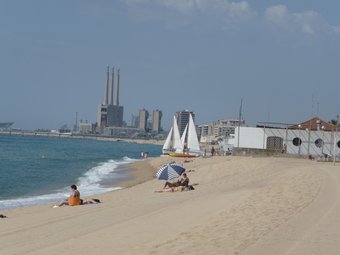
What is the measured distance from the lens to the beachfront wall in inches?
2115

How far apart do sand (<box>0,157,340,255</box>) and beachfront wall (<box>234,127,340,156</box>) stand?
3285cm

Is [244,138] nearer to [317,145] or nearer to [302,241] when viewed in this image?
[317,145]

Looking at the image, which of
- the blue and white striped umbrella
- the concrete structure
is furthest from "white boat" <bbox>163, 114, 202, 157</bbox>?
the blue and white striped umbrella

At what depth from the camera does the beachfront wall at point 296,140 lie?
53.7 m

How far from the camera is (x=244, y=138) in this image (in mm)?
55781

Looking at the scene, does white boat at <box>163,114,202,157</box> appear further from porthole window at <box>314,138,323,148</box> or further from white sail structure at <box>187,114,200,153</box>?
Result: porthole window at <box>314,138,323,148</box>

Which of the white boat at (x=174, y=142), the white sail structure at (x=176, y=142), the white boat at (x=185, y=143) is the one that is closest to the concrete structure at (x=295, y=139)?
the white boat at (x=185, y=143)

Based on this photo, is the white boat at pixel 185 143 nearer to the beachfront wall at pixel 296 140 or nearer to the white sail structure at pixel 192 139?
the white sail structure at pixel 192 139

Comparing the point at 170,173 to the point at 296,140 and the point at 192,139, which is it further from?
the point at 192,139

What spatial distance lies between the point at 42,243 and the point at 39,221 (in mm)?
4271

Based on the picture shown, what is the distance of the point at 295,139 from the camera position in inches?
2128

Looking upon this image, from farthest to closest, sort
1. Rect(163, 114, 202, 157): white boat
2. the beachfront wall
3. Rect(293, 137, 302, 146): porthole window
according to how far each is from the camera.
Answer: Rect(163, 114, 202, 157): white boat
Rect(293, 137, 302, 146): porthole window
the beachfront wall

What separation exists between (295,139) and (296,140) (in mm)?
136

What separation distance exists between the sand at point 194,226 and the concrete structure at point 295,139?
108 ft
